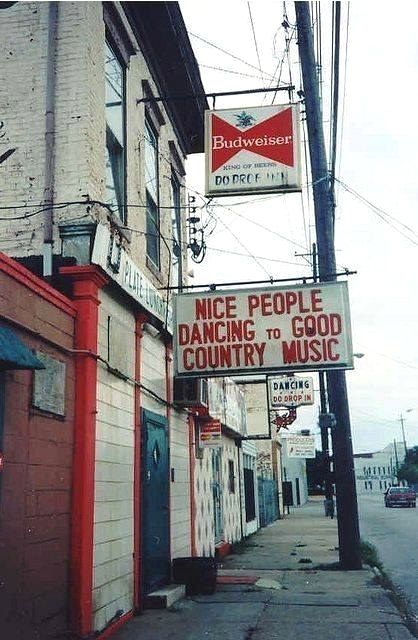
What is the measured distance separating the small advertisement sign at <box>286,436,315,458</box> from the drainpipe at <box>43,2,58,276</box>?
25301 millimetres

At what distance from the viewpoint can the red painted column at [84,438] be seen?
6.39m

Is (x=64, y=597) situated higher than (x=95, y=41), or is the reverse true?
(x=95, y=41)

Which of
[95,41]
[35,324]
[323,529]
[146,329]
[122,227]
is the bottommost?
[323,529]

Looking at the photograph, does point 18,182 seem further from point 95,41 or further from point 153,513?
point 153,513

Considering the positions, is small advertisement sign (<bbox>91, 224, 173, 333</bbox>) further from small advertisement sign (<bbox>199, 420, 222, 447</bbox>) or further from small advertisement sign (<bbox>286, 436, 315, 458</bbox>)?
small advertisement sign (<bbox>286, 436, 315, 458</bbox>)

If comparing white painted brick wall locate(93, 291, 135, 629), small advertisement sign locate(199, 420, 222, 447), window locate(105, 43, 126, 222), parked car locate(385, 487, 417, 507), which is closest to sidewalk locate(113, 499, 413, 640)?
white painted brick wall locate(93, 291, 135, 629)

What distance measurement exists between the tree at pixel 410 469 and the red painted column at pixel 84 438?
91.6 m

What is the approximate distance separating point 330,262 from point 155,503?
5.53 m

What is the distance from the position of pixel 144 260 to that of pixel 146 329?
0.99 m

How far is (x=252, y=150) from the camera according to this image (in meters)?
8.75

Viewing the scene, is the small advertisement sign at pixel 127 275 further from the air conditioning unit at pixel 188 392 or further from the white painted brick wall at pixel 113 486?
the air conditioning unit at pixel 188 392

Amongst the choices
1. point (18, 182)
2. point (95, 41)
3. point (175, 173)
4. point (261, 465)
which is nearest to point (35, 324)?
point (18, 182)

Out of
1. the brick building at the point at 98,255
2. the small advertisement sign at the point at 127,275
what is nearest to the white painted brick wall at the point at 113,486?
the brick building at the point at 98,255

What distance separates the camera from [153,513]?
9.18 metres
